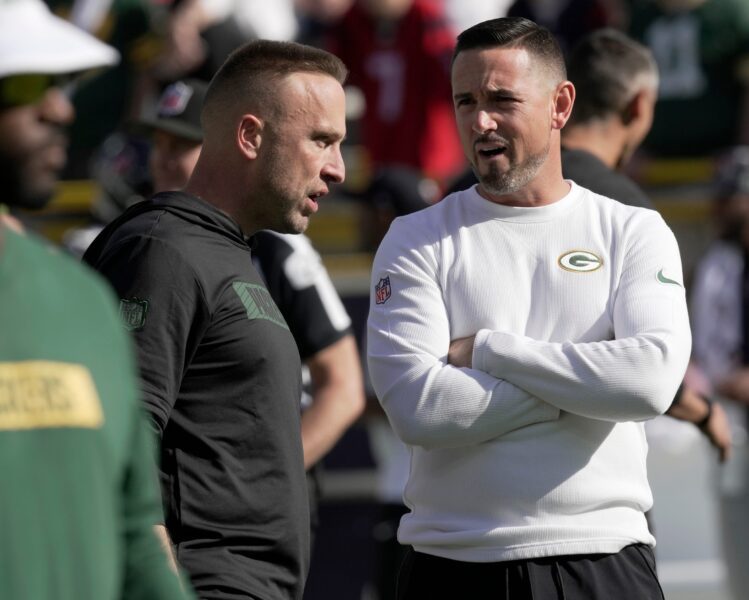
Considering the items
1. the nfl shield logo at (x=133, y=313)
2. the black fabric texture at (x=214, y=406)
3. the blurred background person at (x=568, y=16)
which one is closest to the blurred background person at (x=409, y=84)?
the blurred background person at (x=568, y=16)

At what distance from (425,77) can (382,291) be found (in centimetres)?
586

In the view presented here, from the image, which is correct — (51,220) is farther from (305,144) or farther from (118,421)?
(118,421)

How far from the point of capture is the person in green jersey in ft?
6.95

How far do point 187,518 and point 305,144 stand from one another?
984mm

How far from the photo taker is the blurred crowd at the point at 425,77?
27.7 feet

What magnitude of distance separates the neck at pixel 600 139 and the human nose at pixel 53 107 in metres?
2.49

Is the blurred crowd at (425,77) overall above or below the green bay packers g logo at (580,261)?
below

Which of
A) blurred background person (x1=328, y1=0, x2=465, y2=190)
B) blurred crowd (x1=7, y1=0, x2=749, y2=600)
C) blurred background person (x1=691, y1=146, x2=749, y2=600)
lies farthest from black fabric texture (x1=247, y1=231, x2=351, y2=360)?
blurred background person (x1=328, y1=0, x2=465, y2=190)

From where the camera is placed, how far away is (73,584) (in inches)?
85.0

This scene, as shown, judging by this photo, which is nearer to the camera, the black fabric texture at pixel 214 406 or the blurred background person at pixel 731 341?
the black fabric texture at pixel 214 406

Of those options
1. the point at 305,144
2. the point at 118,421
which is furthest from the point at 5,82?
the point at 305,144

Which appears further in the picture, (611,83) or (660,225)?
(611,83)

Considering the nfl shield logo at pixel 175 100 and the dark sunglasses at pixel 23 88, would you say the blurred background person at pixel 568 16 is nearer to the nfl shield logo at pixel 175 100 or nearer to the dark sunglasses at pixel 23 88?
the nfl shield logo at pixel 175 100

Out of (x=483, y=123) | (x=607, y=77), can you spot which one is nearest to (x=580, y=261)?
(x=483, y=123)
